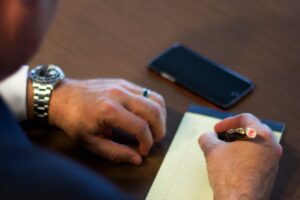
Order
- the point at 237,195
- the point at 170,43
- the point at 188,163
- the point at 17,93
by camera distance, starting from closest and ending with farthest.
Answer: the point at 237,195, the point at 188,163, the point at 17,93, the point at 170,43

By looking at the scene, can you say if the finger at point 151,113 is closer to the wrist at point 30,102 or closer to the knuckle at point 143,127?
the knuckle at point 143,127

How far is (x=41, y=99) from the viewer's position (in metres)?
1.14

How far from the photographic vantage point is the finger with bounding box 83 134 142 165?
1043 millimetres

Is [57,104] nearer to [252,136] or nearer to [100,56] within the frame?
[100,56]

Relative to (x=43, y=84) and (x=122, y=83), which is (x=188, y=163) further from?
(x=43, y=84)

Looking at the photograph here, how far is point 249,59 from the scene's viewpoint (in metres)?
1.24

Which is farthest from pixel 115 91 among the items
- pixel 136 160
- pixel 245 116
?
pixel 245 116

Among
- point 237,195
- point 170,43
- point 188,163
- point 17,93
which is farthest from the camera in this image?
point 170,43

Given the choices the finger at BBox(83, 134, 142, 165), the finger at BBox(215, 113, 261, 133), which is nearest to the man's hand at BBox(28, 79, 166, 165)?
the finger at BBox(83, 134, 142, 165)

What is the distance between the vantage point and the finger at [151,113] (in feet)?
3.49

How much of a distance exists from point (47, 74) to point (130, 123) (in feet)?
0.72

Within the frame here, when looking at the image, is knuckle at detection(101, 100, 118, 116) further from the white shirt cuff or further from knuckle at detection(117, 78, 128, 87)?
the white shirt cuff

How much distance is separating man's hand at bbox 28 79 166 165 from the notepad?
0.14ft

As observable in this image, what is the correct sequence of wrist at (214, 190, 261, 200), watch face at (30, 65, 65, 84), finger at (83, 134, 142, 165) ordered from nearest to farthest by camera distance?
wrist at (214, 190, 261, 200)
finger at (83, 134, 142, 165)
watch face at (30, 65, 65, 84)
